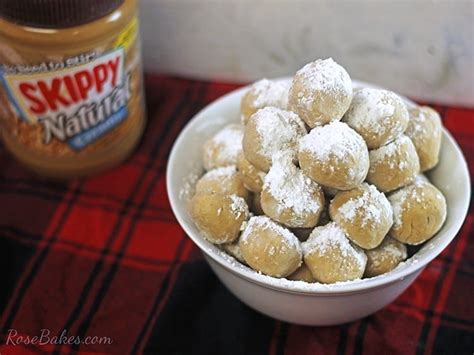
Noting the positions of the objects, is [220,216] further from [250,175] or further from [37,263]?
[37,263]

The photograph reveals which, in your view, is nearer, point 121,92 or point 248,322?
point 248,322

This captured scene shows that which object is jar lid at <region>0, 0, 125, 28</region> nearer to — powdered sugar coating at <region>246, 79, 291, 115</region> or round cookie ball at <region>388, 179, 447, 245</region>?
powdered sugar coating at <region>246, 79, 291, 115</region>

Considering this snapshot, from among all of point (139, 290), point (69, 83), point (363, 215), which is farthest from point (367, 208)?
point (69, 83)

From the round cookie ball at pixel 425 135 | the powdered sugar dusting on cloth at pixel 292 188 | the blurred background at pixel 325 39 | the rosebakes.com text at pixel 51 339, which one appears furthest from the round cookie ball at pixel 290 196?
the blurred background at pixel 325 39

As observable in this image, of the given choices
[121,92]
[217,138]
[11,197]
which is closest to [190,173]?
[217,138]

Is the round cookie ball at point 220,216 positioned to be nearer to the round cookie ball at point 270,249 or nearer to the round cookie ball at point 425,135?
the round cookie ball at point 270,249

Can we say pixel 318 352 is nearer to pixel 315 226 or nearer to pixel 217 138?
pixel 315 226
